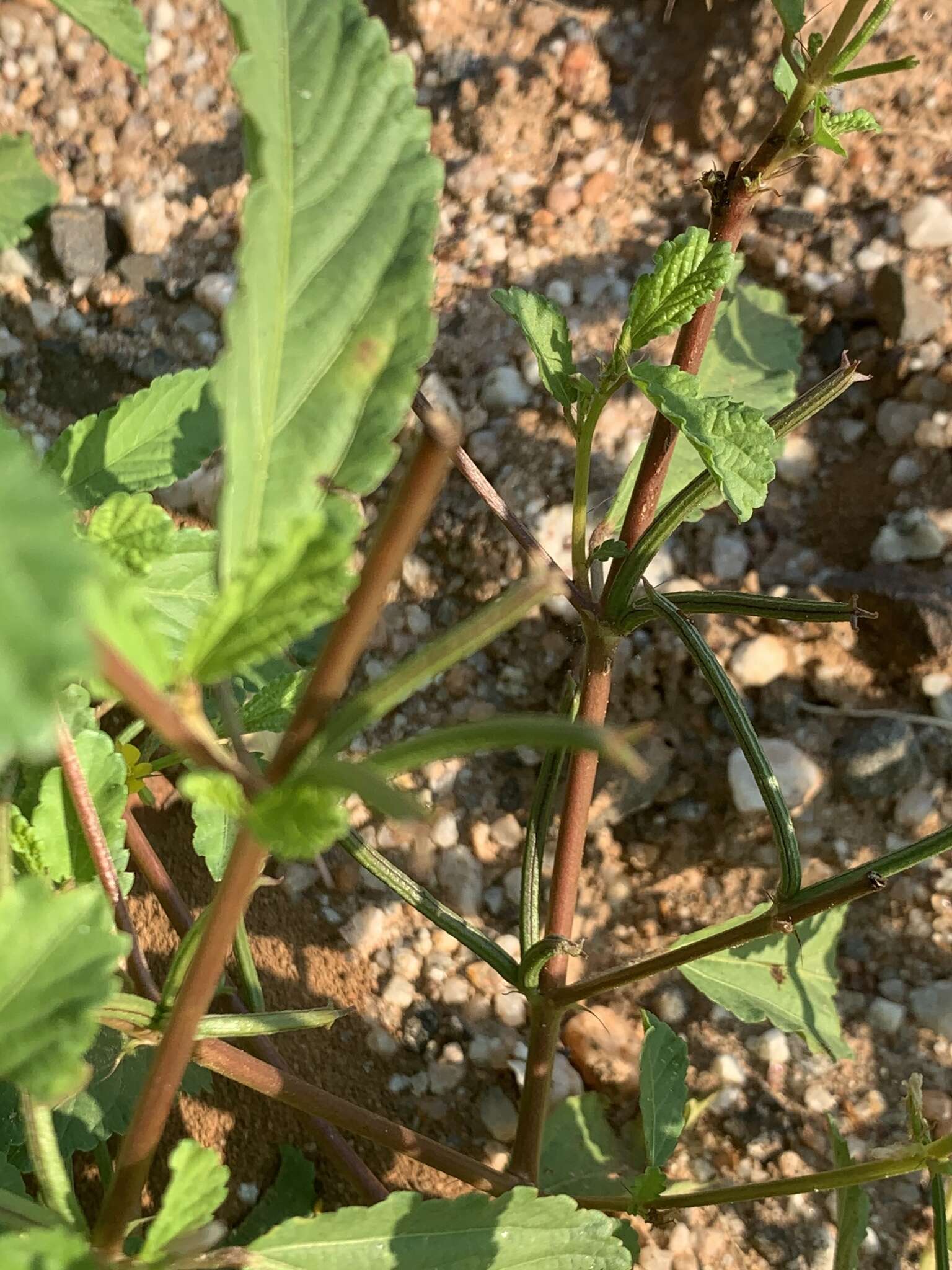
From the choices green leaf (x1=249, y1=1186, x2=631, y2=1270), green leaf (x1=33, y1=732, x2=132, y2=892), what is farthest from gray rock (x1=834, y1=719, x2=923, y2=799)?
green leaf (x1=33, y1=732, x2=132, y2=892)

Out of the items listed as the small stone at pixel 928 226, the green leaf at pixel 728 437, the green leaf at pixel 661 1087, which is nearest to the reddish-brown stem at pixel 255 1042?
the green leaf at pixel 661 1087

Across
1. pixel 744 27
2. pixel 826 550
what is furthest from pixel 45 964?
pixel 744 27

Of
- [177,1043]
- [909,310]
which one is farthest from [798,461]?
[177,1043]

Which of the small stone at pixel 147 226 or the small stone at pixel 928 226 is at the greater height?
the small stone at pixel 928 226

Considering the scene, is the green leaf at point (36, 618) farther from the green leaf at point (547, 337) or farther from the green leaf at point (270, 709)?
the green leaf at point (547, 337)

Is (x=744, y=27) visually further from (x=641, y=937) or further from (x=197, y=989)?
(x=197, y=989)

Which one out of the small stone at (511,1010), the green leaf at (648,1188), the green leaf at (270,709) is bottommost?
the green leaf at (648,1188)
